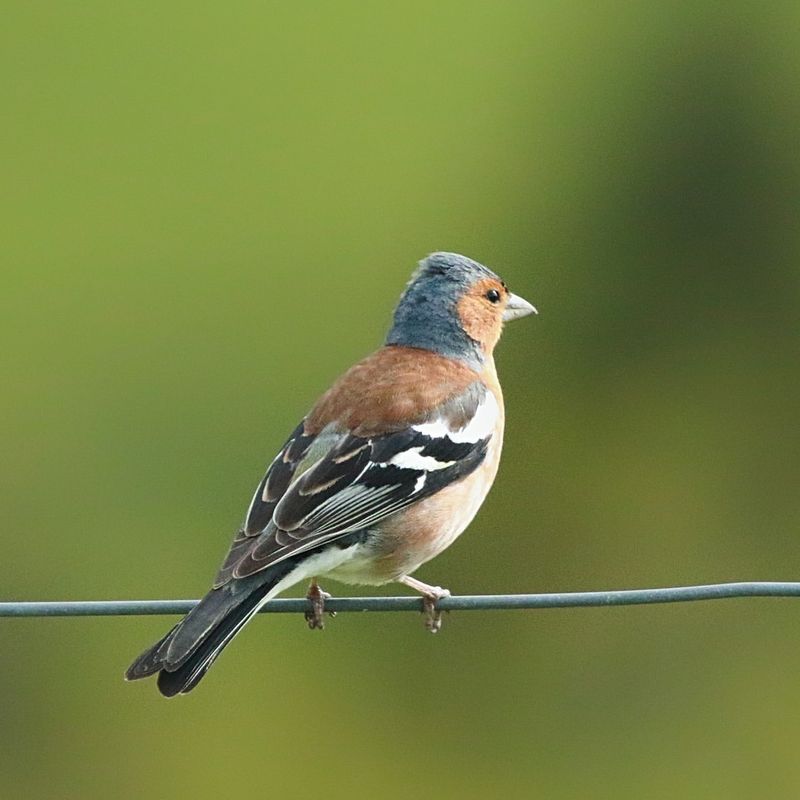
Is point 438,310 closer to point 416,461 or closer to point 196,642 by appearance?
point 416,461

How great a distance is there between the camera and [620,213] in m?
12.1

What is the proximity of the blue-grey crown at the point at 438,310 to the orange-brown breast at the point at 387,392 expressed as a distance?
0.68 feet

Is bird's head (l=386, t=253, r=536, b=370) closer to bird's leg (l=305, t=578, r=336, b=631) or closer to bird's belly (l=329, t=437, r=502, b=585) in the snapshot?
bird's belly (l=329, t=437, r=502, b=585)

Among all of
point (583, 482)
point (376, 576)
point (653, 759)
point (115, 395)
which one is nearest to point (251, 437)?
point (115, 395)

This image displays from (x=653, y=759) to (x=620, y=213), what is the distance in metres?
4.32

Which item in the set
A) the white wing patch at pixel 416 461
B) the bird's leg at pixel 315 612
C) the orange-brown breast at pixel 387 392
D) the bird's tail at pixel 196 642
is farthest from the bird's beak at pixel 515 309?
the bird's tail at pixel 196 642

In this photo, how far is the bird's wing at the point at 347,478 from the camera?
5.00 metres

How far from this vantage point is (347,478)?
524 cm

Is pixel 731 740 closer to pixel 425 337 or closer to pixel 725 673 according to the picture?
pixel 725 673

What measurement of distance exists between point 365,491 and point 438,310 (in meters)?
1.29

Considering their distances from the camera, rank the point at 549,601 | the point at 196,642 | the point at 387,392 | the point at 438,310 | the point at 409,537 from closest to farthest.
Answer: the point at 549,601
the point at 196,642
the point at 409,537
the point at 387,392
the point at 438,310

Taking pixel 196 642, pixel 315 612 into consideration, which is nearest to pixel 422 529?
pixel 315 612

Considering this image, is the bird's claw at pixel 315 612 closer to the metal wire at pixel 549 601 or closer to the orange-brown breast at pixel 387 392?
the orange-brown breast at pixel 387 392

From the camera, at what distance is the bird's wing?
16.4ft
